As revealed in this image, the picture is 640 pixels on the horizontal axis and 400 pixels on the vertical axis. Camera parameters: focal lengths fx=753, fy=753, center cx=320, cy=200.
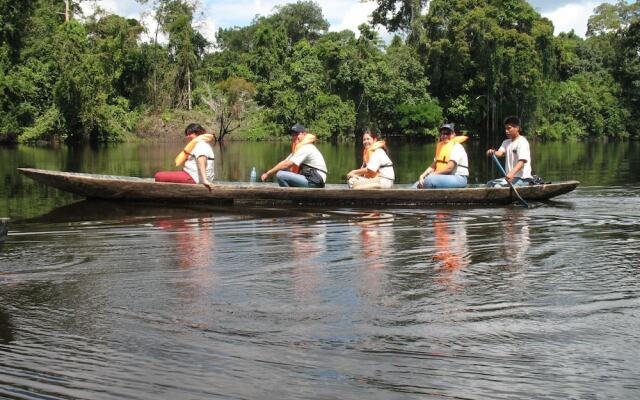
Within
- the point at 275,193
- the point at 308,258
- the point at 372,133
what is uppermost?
the point at 372,133

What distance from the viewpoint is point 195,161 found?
9.94 m

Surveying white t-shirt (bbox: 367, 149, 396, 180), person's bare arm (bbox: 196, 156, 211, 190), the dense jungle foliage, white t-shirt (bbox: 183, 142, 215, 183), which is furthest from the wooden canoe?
the dense jungle foliage

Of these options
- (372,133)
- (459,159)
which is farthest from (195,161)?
(459,159)

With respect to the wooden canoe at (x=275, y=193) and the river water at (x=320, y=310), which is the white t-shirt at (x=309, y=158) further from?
the river water at (x=320, y=310)

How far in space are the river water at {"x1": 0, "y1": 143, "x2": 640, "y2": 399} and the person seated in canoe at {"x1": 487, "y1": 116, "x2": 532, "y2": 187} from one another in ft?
5.57

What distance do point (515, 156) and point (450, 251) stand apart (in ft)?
12.8

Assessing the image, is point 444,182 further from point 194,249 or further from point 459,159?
point 194,249

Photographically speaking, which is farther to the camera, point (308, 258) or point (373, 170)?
point (373, 170)

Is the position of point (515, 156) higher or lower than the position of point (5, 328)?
higher

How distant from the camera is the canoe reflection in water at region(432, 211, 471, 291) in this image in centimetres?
537

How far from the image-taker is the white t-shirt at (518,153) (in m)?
9.86

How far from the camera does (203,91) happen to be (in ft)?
144

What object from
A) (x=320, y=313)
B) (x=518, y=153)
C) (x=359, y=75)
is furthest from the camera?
(x=359, y=75)

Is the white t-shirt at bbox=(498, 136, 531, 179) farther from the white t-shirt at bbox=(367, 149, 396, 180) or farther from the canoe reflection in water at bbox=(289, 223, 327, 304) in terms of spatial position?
the canoe reflection in water at bbox=(289, 223, 327, 304)
